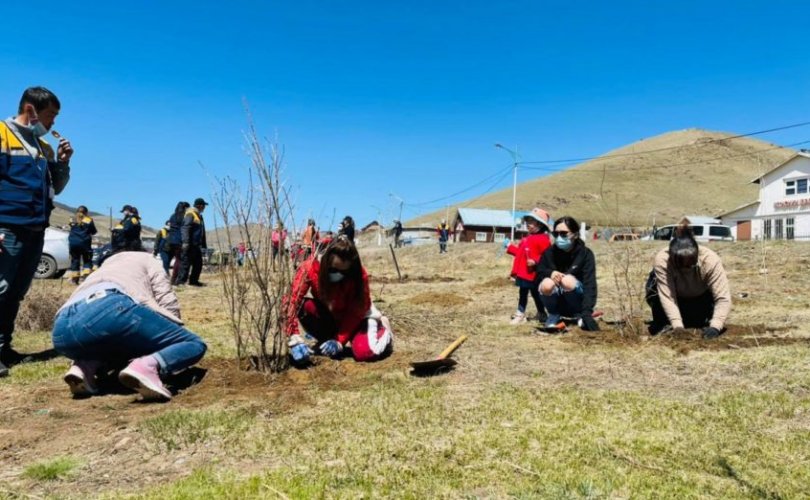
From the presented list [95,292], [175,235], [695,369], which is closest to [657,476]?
[695,369]

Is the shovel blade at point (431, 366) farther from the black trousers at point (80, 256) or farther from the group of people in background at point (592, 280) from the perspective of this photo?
the black trousers at point (80, 256)

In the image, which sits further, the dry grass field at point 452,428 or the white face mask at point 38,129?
the white face mask at point 38,129

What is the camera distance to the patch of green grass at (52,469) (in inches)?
93.5

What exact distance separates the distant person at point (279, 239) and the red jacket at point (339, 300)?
0.26 meters

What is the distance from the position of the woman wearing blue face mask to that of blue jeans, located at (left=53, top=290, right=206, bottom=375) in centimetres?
389

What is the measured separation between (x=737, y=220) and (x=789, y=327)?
1951 inches

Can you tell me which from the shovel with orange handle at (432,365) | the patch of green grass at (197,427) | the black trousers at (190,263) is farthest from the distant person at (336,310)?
the black trousers at (190,263)

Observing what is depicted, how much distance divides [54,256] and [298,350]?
1194 cm

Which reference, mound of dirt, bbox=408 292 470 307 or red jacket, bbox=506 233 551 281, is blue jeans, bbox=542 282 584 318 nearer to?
red jacket, bbox=506 233 551 281

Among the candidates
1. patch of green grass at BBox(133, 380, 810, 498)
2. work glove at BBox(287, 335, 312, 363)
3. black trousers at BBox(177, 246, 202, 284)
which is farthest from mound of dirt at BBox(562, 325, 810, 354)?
black trousers at BBox(177, 246, 202, 284)

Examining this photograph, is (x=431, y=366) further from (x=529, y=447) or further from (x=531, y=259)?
(x=531, y=259)

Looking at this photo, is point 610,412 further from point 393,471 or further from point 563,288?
point 563,288

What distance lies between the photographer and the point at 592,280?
6172mm

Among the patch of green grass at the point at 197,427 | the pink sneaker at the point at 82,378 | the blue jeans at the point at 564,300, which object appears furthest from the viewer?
the blue jeans at the point at 564,300
